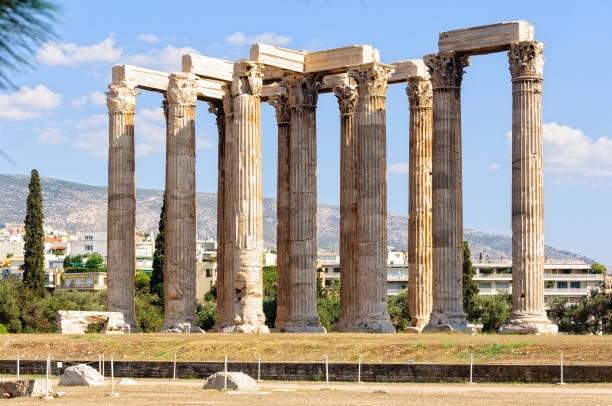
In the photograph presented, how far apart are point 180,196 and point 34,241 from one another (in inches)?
1475

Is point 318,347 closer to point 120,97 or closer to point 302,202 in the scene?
point 302,202

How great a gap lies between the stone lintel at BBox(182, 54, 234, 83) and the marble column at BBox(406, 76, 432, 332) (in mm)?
8911

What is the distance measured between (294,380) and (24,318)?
64170 mm

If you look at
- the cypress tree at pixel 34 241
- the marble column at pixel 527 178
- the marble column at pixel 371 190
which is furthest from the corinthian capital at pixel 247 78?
the cypress tree at pixel 34 241

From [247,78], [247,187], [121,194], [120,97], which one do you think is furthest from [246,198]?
[120,97]

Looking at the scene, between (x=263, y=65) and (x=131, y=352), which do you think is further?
(x=263, y=65)

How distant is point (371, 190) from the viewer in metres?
67.6

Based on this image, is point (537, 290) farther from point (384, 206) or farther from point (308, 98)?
point (308, 98)

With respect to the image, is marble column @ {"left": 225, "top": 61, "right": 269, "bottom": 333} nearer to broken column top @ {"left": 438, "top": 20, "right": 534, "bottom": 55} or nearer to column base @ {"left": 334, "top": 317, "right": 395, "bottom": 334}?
column base @ {"left": 334, "top": 317, "right": 395, "bottom": 334}

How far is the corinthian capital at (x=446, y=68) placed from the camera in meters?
65.1

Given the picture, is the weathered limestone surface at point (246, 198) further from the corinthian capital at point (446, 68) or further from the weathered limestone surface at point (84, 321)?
the corinthian capital at point (446, 68)

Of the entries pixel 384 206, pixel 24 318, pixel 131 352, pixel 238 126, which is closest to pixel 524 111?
pixel 384 206

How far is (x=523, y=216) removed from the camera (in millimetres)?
62438

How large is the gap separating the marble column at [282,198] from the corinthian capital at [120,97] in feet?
25.5
